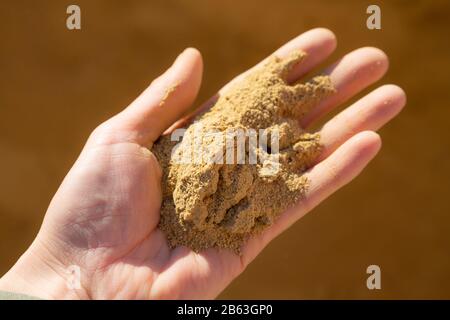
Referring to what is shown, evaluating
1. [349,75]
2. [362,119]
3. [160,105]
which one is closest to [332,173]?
[362,119]

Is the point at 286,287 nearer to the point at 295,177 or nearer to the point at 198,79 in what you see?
the point at 295,177

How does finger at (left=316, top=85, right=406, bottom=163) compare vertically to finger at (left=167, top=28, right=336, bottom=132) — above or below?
below

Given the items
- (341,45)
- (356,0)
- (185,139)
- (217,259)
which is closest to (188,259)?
(217,259)

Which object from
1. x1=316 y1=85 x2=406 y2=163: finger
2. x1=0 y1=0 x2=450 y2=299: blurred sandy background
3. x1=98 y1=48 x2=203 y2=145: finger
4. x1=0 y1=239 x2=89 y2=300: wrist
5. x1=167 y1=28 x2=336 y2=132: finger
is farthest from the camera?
x1=0 y1=0 x2=450 y2=299: blurred sandy background

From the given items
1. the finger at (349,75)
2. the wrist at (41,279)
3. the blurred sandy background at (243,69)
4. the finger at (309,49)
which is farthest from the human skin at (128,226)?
the blurred sandy background at (243,69)

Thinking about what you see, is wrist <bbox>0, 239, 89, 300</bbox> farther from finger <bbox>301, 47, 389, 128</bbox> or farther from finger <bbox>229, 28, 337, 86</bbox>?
finger <bbox>301, 47, 389, 128</bbox>

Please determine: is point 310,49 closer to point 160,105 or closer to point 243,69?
point 160,105

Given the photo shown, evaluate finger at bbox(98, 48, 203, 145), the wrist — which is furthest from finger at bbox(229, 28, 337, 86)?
the wrist
